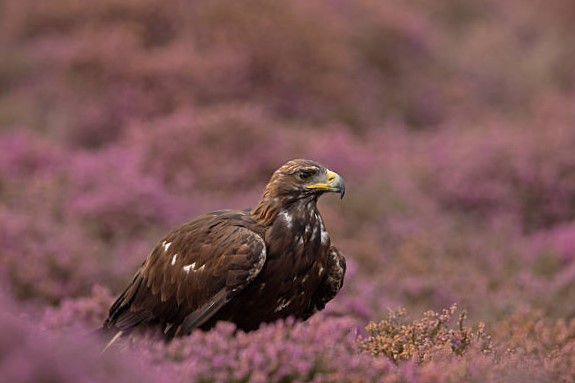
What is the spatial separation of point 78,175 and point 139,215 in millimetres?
1948

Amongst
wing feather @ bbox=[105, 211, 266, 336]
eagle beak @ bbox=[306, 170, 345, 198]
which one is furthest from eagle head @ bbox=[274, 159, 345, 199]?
wing feather @ bbox=[105, 211, 266, 336]

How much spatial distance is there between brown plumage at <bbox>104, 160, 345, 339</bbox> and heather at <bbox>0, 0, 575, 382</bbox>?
24 centimetres

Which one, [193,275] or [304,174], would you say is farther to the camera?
[304,174]

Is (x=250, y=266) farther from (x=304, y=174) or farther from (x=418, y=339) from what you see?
(x=418, y=339)

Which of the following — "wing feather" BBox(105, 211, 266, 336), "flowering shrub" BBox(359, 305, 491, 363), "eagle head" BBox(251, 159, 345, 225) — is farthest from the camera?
"eagle head" BBox(251, 159, 345, 225)

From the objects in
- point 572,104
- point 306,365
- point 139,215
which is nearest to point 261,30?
point 572,104

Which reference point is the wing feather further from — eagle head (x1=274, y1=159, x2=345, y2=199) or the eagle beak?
the eagle beak

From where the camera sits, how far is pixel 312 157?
16125 millimetres

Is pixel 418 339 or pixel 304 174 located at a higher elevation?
pixel 304 174

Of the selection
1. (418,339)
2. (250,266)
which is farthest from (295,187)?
(418,339)

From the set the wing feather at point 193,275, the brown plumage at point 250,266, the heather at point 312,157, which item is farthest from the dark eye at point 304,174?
the heather at point 312,157

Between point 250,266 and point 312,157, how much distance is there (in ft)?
34.9

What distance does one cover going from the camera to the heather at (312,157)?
15.7ft

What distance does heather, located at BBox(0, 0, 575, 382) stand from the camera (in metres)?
4.79
